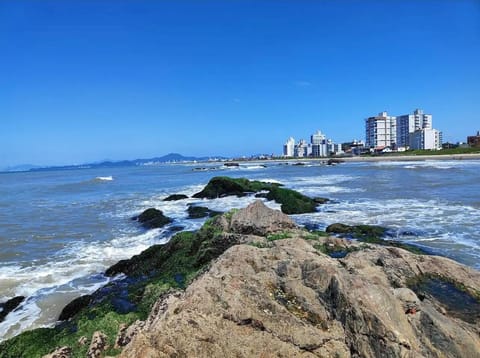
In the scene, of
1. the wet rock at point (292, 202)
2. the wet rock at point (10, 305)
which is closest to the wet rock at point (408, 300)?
the wet rock at point (10, 305)

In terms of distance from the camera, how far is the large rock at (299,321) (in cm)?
430

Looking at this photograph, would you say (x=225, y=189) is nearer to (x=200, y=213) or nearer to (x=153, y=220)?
(x=200, y=213)

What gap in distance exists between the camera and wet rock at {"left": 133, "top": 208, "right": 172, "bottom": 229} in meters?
19.2

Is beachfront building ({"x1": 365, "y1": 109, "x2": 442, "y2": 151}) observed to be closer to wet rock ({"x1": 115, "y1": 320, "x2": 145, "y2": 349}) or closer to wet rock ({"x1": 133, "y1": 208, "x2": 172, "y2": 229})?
wet rock ({"x1": 133, "y1": 208, "x2": 172, "y2": 229})

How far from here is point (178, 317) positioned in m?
4.59

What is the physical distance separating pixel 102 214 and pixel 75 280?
1431 cm

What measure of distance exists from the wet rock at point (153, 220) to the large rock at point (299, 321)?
13.7m

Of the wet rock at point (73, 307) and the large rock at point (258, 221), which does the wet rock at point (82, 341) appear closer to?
the wet rock at point (73, 307)

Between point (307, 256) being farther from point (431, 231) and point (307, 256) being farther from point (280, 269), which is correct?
point (431, 231)

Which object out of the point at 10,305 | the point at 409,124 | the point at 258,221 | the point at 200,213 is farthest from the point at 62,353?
the point at 409,124

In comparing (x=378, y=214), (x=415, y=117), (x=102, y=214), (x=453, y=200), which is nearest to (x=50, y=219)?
(x=102, y=214)

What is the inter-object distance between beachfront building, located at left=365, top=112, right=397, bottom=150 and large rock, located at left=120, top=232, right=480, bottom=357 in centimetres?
19883

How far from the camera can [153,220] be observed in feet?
65.4

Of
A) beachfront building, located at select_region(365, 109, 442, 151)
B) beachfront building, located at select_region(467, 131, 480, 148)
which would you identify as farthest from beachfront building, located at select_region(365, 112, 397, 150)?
beachfront building, located at select_region(467, 131, 480, 148)
